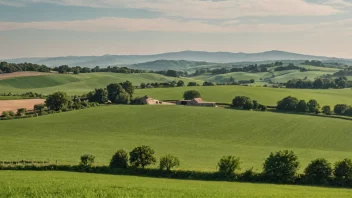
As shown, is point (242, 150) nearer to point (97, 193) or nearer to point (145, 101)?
point (97, 193)

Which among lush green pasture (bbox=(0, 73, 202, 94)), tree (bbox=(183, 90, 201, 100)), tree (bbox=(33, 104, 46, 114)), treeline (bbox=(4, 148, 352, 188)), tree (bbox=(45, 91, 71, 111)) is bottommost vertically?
treeline (bbox=(4, 148, 352, 188))

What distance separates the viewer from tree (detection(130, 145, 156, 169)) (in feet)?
148

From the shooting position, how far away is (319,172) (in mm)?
42094

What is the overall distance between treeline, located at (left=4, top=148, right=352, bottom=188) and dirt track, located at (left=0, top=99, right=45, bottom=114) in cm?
5629

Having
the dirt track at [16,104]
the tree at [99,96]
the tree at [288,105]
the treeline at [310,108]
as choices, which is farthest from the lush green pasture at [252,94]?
the dirt track at [16,104]

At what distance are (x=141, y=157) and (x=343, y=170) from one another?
23384 millimetres

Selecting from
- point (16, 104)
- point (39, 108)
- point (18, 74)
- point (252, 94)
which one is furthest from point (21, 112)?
point (18, 74)

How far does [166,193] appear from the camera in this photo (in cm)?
2688

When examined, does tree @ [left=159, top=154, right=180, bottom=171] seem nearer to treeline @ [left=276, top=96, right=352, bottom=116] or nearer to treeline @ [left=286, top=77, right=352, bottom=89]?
treeline @ [left=276, top=96, right=352, bottom=116]

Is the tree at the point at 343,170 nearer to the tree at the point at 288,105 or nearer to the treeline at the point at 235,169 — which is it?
the treeline at the point at 235,169

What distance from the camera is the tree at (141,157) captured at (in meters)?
45.1

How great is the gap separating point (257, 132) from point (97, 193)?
184ft

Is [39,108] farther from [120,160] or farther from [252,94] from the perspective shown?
[252,94]

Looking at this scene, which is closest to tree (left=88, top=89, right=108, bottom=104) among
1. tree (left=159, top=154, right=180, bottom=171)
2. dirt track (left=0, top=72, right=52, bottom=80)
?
dirt track (left=0, top=72, right=52, bottom=80)
